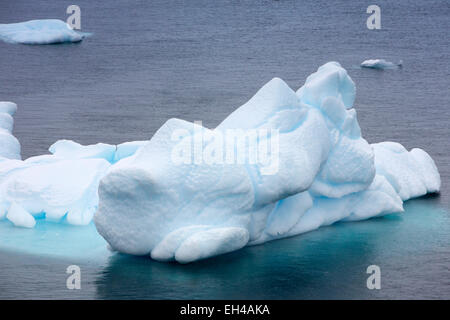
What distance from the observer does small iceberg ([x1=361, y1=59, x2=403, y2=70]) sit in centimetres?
2905

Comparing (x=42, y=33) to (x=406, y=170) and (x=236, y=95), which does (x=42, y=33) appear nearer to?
(x=236, y=95)

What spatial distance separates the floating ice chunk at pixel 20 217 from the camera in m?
14.4

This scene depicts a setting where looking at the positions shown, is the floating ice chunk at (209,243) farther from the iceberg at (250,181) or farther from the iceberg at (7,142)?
the iceberg at (7,142)

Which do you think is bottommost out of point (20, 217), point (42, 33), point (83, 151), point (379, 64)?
point (20, 217)

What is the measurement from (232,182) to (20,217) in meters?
3.62

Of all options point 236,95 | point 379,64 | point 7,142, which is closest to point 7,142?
point 7,142

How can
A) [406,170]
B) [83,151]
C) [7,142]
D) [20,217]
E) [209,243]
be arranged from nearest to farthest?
1. [209,243]
2. [20,217]
3. [406,170]
4. [83,151]
5. [7,142]

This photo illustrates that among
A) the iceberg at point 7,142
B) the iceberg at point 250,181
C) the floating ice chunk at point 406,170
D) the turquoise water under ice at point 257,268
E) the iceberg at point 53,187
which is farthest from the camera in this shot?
the iceberg at point 7,142

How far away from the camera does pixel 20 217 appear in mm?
14398

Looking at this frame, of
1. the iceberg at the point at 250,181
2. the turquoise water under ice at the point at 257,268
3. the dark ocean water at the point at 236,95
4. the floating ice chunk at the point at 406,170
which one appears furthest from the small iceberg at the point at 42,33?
the iceberg at the point at 250,181

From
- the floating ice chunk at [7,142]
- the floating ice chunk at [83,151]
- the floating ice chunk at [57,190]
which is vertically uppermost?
the floating ice chunk at [7,142]

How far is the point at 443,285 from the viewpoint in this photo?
12195mm

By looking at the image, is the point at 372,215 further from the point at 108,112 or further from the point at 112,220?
the point at 108,112

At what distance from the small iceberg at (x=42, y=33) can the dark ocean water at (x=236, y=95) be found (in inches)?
18.3
